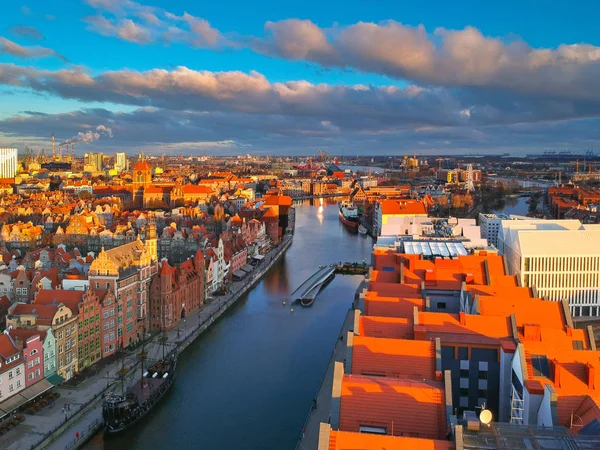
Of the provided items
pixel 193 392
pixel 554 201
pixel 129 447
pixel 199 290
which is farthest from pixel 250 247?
pixel 554 201

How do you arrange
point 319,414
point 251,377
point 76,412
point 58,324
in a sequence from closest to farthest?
1. point 319,414
2. point 76,412
3. point 58,324
4. point 251,377

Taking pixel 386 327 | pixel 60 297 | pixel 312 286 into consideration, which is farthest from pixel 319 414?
pixel 312 286

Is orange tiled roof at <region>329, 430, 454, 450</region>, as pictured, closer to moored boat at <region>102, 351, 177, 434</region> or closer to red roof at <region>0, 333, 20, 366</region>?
moored boat at <region>102, 351, 177, 434</region>

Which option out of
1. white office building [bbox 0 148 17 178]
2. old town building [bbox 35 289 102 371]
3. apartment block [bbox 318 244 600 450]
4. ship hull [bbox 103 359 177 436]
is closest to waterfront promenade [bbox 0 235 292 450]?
ship hull [bbox 103 359 177 436]

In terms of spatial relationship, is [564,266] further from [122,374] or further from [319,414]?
[122,374]

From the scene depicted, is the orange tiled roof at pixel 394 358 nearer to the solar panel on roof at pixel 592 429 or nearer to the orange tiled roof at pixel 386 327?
the orange tiled roof at pixel 386 327

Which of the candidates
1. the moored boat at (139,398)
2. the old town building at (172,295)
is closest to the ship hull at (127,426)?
the moored boat at (139,398)

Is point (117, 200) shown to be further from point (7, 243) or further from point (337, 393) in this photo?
point (337, 393)
